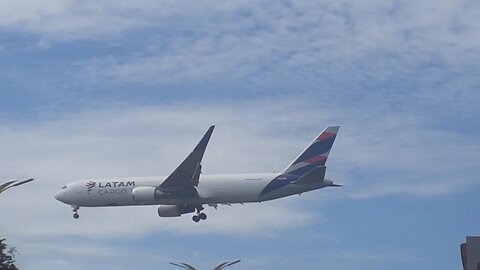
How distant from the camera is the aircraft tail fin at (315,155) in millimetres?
87106

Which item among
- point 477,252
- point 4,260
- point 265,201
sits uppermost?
point 265,201

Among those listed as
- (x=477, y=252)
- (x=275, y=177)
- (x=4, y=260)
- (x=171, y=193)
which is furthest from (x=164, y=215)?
(x=477, y=252)

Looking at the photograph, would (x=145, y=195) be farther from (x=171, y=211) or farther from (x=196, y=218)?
(x=196, y=218)

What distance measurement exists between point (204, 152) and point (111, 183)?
7444mm

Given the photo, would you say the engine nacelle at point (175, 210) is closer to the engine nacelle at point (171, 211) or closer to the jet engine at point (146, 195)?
the engine nacelle at point (171, 211)

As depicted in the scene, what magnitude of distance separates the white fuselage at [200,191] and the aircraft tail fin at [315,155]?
5.75ft

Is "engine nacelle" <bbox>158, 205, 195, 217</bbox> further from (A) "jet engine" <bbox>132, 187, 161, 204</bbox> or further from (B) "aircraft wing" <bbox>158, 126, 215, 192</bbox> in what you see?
(A) "jet engine" <bbox>132, 187, 161, 204</bbox>

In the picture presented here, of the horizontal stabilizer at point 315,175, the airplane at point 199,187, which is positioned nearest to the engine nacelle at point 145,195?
the airplane at point 199,187

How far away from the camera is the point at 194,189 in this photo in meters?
87.2

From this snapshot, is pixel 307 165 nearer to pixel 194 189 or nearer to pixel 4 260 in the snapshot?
pixel 194 189

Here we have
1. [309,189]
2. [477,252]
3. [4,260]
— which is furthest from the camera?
[309,189]

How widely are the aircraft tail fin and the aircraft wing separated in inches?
243

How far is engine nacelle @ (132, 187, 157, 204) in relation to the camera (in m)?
86.6

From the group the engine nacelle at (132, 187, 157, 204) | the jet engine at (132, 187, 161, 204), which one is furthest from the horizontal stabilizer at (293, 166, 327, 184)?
the engine nacelle at (132, 187, 157, 204)
